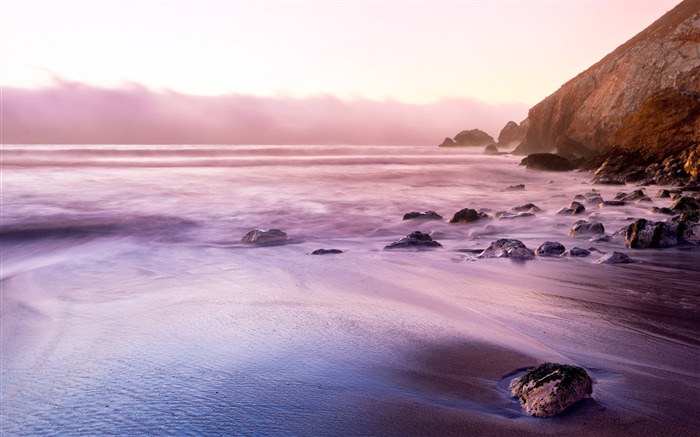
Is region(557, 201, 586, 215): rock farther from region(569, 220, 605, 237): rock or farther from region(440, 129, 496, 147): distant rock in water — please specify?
region(440, 129, 496, 147): distant rock in water

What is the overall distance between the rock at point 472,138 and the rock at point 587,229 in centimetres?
8882

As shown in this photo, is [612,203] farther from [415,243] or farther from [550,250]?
[415,243]

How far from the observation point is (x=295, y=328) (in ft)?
12.1

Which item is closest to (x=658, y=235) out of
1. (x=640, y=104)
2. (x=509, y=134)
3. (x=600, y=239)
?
(x=600, y=239)

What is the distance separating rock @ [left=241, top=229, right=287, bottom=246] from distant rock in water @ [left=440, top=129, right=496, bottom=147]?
292 feet

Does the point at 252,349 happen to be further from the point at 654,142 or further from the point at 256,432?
the point at 654,142

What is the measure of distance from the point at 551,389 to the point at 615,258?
148 inches

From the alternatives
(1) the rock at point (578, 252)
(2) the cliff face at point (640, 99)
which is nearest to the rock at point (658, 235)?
(1) the rock at point (578, 252)

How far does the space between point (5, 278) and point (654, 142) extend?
1960 cm

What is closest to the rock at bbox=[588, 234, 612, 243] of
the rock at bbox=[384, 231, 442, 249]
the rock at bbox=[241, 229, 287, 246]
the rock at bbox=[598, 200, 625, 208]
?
the rock at bbox=[384, 231, 442, 249]

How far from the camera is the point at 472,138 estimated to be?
306ft

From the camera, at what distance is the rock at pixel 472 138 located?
9312 centimetres

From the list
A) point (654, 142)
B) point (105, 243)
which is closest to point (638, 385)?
point (105, 243)

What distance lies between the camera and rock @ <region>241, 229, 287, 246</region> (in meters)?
7.84
